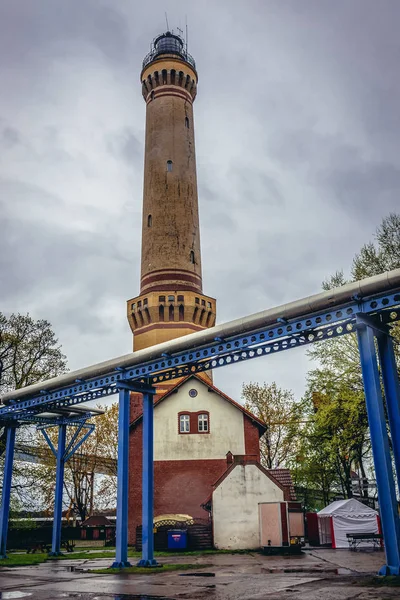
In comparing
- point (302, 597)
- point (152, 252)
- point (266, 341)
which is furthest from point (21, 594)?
point (152, 252)

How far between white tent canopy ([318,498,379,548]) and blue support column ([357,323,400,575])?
1800cm

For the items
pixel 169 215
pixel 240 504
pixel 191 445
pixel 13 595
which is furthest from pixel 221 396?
pixel 13 595

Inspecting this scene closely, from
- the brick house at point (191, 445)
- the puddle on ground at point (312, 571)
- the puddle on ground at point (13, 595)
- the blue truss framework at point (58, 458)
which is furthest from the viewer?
the brick house at point (191, 445)

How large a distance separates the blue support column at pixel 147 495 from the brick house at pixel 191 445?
14249 mm

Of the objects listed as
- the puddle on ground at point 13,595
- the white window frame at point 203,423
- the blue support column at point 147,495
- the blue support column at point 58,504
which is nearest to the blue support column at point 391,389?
the blue support column at point 147,495

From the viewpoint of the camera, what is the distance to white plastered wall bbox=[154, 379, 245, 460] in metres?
32.4

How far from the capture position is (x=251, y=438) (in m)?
32.6

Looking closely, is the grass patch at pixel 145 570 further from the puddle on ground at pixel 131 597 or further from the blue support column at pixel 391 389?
the blue support column at pixel 391 389

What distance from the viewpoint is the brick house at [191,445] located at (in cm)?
3166

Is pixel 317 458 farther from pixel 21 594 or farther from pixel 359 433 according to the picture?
pixel 21 594

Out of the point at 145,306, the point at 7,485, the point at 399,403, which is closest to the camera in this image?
the point at 399,403

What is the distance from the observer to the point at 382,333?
44.9 feet

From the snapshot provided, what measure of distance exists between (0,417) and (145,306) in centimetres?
1636

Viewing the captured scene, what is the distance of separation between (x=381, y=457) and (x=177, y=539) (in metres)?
17.7
